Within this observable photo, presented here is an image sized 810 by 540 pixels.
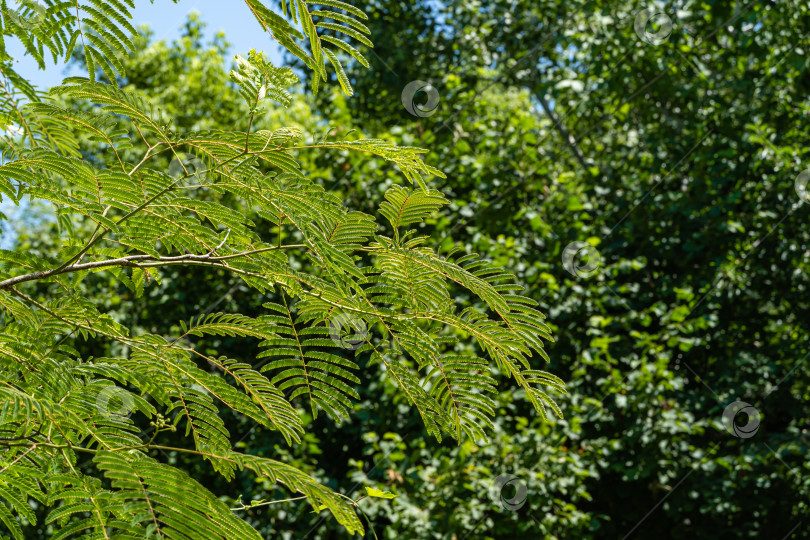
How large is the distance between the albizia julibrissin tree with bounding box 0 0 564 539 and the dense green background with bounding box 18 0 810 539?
8.32ft

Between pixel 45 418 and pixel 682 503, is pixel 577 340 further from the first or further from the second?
pixel 45 418

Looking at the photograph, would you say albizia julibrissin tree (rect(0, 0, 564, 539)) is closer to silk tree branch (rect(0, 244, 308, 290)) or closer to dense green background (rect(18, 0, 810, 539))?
silk tree branch (rect(0, 244, 308, 290))

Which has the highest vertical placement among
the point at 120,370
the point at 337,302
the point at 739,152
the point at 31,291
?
the point at 739,152

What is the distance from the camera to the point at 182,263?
1.23m

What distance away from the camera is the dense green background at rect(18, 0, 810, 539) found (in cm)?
395

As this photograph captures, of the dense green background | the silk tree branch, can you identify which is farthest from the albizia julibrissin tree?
the dense green background

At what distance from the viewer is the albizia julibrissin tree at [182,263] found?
98 cm

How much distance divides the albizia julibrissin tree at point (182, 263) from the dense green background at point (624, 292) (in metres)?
2.54

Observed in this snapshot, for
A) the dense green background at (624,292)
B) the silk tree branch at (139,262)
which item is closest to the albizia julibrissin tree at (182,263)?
the silk tree branch at (139,262)

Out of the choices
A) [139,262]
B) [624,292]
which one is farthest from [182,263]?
[624,292]

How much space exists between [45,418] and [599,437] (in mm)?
3764

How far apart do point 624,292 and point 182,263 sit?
12.3 ft

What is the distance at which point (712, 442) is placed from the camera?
14.1ft

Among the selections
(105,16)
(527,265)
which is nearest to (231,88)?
(527,265)
